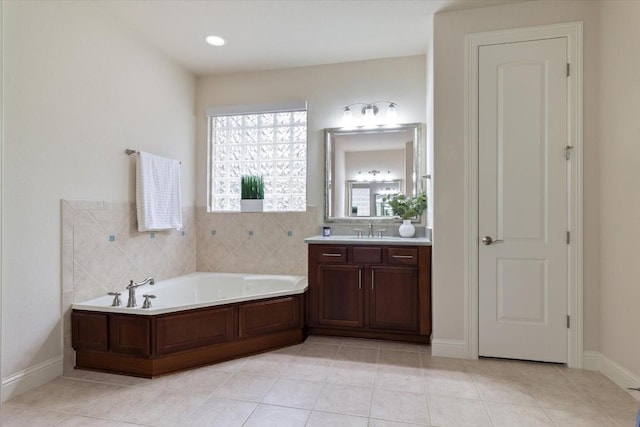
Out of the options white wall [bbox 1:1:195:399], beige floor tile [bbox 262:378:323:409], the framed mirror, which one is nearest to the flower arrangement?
the framed mirror

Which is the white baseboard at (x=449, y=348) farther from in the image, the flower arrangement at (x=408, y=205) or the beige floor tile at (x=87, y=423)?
the beige floor tile at (x=87, y=423)

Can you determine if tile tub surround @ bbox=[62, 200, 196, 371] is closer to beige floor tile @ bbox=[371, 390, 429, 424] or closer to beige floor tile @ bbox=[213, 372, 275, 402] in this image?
beige floor tile @ bbox=[213, 372, 275, 402]

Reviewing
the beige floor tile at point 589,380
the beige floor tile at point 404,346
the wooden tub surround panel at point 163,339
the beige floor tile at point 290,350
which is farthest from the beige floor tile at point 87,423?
the beige floor tile at point 589,380

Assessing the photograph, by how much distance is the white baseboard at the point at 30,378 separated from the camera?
6.46 ft

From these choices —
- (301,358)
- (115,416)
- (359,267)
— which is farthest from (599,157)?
(115,416)

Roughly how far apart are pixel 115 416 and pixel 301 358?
1.24 m

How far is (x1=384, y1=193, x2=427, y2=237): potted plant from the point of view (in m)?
3.17

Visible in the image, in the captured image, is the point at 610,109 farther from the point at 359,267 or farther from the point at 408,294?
the point at 359,267

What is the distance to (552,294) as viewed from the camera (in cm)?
242

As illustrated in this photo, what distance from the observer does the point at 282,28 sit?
285 cm

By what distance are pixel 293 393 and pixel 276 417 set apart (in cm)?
26

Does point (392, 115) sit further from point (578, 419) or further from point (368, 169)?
point (578, 419)

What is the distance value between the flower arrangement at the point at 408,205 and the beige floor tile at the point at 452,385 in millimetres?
1434

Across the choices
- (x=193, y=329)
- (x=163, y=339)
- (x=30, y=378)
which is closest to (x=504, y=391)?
(x=193, y=329)
